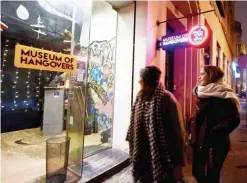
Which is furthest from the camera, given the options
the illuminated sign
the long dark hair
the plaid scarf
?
the illuminated sign

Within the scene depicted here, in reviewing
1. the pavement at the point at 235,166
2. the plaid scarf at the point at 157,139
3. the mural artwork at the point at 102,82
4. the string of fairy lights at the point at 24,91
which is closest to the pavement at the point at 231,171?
the pavement at the point at 235,166

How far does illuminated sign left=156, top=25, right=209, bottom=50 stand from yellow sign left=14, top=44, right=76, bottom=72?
3.09m

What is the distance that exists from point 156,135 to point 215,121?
111cm

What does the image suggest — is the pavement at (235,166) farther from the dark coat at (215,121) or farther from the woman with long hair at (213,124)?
the dark coat at (215,121)

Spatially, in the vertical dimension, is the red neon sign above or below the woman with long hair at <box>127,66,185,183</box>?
above

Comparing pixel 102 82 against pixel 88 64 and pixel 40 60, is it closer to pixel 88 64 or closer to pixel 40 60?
pixel 88 64

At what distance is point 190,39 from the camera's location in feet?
18.1

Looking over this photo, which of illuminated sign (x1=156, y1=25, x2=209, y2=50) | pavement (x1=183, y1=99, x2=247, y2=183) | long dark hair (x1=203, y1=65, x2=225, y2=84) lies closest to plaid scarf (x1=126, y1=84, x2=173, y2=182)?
long dark hair (x1=203, y1=65, x2=225, y2=84)

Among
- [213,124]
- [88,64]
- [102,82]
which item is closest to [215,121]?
[213,124]

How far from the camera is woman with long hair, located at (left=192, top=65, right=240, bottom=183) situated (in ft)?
9.25

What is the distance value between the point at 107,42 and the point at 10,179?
4.19m

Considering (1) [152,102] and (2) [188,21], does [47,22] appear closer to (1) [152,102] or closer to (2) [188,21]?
(2) [188,21]

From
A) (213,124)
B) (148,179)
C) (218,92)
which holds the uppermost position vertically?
(218,92)

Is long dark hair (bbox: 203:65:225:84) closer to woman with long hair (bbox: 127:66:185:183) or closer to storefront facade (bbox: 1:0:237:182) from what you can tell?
woman with long hair (bbox: 127:66:185:183)
